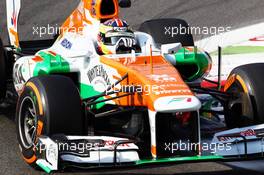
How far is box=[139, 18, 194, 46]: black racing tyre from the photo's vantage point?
10.1 m

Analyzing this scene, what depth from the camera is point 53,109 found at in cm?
730

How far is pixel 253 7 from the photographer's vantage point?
14.9 metres

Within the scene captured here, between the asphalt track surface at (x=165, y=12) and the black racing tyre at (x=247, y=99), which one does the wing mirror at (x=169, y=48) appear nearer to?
the black racing tyre at (x=247, y=99)

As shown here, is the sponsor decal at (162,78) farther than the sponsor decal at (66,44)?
No

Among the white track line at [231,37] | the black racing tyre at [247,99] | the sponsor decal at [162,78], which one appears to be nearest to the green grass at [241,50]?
the white track line at [231,37]

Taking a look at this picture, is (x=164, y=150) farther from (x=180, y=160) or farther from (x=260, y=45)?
(x=260, y=45)

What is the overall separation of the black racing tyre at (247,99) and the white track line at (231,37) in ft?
16.4

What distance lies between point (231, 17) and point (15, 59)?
19.1 ft

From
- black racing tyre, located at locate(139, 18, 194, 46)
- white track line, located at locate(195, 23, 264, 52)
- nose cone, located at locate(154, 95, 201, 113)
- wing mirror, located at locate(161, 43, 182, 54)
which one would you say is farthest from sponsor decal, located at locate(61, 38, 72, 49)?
white track line, located at locate(195, 23, 264, 52)

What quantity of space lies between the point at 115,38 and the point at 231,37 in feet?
17.5

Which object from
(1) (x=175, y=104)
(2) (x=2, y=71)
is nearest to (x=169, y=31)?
(2) (x=2, y=71)

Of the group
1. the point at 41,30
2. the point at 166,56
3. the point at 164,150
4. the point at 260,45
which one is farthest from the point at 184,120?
the point at 41,30

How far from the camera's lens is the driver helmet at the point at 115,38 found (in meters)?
8.54

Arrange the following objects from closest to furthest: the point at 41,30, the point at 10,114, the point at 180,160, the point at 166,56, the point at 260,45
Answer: the point at 180,160, the point at 166,56, the point at 10,114, the point at 260,45, the point at 41,30
